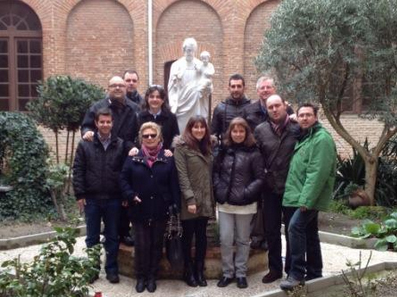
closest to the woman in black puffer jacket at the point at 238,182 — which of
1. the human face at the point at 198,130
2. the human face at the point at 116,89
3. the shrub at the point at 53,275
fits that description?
the human face at the point at 198,130

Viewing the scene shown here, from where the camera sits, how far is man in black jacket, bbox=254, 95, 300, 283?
6.33 metres

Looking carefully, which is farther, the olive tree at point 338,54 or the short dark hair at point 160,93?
the olive tree at point 338,54

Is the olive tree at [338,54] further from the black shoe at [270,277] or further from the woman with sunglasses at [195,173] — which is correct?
the woman with sunglasses at [195,173]

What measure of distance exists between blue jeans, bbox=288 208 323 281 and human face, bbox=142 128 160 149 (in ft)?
5.27

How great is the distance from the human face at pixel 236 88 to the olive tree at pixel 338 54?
473cm

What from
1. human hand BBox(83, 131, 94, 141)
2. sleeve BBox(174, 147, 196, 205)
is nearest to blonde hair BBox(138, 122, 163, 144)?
sleeve BBox(174, 147, 196, 205)

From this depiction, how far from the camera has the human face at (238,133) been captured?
248 inches

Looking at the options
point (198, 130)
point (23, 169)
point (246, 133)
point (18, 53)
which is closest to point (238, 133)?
point (246, 133)

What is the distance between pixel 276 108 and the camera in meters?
6.29

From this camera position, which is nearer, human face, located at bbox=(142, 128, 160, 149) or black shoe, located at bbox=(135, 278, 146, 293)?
human face, located at bbox=(142, 128, 160, 149)

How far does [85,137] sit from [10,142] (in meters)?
5.04

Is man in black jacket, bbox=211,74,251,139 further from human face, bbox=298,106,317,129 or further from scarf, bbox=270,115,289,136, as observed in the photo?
human face, bbox=298,106,317,129

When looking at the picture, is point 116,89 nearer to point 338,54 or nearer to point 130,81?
point 130,81

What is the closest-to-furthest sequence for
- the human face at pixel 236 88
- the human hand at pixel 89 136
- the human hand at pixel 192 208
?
the human hand at pixel 192 208, the human hand at pixel 89 136, the human face at pixel 236 88
